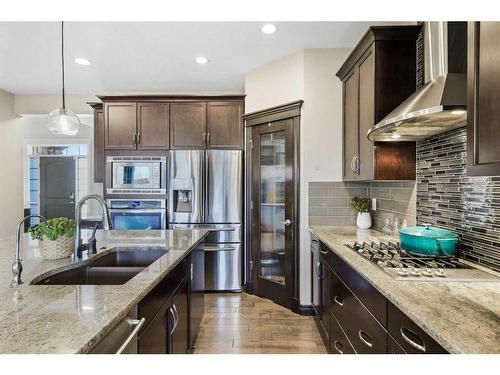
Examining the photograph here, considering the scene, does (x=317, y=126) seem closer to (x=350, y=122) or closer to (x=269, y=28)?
(x=350, y=122)

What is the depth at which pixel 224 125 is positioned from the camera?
3.97 m

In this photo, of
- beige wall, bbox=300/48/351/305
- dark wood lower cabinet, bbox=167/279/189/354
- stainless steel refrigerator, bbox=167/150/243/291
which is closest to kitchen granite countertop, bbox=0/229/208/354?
dark wood lower cabinet, bbox=167/279/189/354

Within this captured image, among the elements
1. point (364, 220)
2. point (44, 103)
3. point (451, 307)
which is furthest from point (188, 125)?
point (451, 307)

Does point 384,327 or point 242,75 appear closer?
point 384,327

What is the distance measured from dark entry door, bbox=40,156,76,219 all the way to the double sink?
5022 millimetres

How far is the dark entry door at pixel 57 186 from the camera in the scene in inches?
245

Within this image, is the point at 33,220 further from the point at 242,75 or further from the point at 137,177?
the point at 242,75

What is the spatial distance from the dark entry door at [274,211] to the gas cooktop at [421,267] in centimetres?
147

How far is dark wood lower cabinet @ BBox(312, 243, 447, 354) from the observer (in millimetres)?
1075

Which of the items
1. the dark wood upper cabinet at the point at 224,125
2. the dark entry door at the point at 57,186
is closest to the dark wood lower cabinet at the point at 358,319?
the dark wood upper cabinet at the point at 224,125

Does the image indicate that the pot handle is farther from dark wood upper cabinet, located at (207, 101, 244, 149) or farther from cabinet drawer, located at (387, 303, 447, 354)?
dark wood upper cabinet, located at (207, 101, 244, 149)

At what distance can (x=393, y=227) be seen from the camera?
255cm
